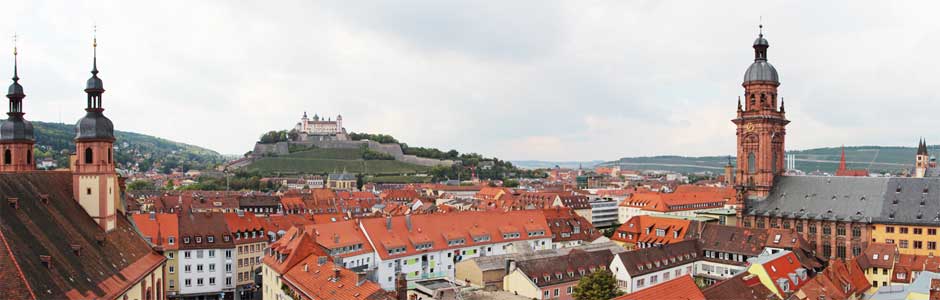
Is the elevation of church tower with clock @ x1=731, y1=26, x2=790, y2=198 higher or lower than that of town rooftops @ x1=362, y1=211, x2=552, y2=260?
higher

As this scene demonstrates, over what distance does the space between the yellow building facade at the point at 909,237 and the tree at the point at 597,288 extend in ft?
96.5

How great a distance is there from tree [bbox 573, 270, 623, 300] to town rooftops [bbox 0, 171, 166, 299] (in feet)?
86.0

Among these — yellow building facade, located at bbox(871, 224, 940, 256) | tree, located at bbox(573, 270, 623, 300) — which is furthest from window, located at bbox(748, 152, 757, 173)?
tree, located at bbox(573, 270, 623, 300)

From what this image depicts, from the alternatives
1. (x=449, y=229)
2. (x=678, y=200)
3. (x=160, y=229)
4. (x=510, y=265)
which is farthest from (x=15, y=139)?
(x=678, y=200)

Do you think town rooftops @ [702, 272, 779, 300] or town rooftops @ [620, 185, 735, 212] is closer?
town rooftops @ [702, 272, 779, 300]

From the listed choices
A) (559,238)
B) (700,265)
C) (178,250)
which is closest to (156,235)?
(178,250)

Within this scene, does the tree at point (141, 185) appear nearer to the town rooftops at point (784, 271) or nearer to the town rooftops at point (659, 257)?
the town rooftops at point (659, 257)

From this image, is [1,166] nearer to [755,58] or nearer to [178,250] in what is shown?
[178,250]

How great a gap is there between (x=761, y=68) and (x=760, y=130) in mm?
6913

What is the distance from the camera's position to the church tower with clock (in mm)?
70688

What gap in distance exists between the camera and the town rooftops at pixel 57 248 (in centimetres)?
2338

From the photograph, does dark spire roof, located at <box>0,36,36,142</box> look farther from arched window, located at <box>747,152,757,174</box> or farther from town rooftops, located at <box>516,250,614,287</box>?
arched window, located at <box>747,152,757,174</box>

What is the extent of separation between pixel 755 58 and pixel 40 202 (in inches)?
2695

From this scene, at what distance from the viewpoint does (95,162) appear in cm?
3712
